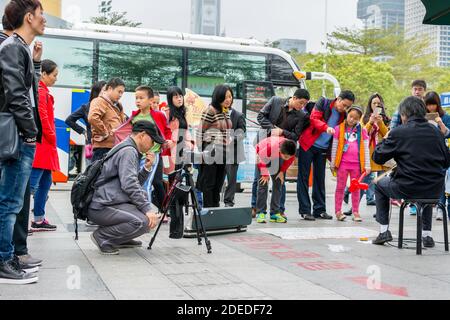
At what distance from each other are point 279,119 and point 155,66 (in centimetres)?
736

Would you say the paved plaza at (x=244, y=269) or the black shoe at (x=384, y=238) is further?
the black shoe at (x=384, y=238)

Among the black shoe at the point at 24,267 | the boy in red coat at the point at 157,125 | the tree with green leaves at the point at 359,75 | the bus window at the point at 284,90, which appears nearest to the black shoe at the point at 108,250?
the black shoe at the point at 24,267

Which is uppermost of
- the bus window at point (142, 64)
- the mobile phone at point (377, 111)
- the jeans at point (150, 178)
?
the bus window at point (142, 64)

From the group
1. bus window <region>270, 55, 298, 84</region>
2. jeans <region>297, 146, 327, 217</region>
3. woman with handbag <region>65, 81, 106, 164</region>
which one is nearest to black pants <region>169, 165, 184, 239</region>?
woman with handbag <region>65, 81, 106, 164</region>

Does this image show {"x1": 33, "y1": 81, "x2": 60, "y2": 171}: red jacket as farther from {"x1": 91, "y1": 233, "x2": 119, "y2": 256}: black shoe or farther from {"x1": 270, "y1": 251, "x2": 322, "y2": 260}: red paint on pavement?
{"x1": 270, "y1": 251, "x2": 322, "y2": 260}: red paint on pavement

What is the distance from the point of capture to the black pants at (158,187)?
812 cm

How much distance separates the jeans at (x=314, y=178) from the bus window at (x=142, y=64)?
6.99m

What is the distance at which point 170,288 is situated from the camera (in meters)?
4.43

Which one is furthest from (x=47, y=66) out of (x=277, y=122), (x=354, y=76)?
(x=354, y=76)

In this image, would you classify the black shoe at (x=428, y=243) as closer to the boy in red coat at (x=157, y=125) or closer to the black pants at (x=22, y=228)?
the boy in red coat at (x=157, y=125)

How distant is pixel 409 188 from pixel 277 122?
2763 millimetres

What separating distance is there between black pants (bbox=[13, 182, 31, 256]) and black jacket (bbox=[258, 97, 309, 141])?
4.23 meters

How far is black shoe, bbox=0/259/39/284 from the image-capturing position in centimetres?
446

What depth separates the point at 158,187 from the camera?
8.22 metres
